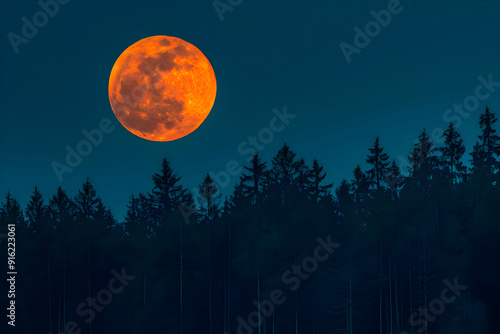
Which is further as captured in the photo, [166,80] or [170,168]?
[170,168]

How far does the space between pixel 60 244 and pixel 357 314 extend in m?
25.2

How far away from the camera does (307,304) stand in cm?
4475

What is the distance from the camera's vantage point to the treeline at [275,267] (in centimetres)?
4291

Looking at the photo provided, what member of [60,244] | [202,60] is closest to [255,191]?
[60,244]

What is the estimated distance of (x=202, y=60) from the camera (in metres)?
30.0

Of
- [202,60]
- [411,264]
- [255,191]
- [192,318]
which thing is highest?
[202,60]

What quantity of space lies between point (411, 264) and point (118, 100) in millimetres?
29365

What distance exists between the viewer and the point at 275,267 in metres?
44.4

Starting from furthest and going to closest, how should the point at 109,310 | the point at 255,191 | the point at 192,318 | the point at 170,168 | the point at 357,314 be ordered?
the point at 170,168
the point at 255,191
the point at 109,310
the point at 192,318
the point at 357,314

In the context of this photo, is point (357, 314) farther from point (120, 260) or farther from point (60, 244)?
point (60, 244)

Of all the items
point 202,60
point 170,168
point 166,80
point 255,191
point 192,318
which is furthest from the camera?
point 170,168

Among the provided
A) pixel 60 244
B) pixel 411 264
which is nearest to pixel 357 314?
pixel 411 264

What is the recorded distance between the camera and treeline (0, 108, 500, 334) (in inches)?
1689

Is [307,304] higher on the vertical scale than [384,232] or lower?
lower
